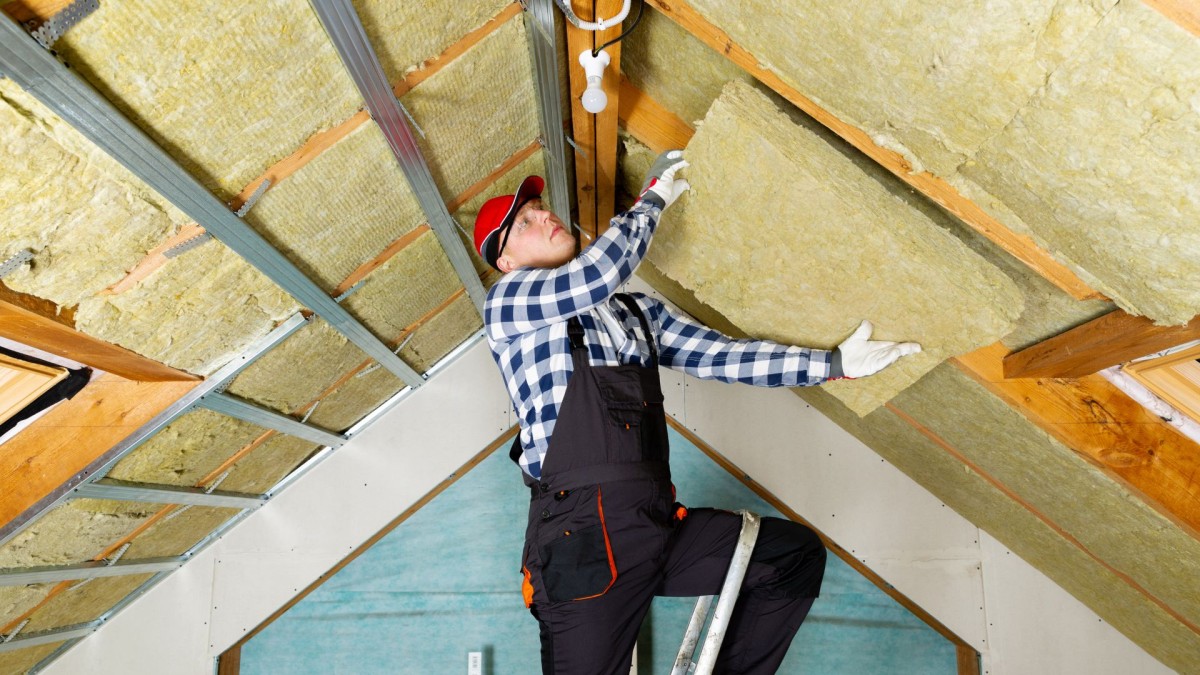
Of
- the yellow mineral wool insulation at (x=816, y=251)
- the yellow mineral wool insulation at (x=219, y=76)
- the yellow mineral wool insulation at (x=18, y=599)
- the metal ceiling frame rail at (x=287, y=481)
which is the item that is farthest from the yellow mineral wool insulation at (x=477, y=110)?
the yellow mineral wool insulation at (x=18, y=599)

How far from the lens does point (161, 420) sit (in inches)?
80.0

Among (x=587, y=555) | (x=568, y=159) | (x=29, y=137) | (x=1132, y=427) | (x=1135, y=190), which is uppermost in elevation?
(x=568, y=159)

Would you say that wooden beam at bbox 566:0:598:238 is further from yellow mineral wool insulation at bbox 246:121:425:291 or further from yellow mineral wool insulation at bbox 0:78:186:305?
yellow mineral wool insulation at bbox 0:78:186:305

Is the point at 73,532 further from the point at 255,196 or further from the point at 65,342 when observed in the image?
the point at 255,196

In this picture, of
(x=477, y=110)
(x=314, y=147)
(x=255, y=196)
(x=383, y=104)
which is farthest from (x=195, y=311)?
(x=477, y=110)

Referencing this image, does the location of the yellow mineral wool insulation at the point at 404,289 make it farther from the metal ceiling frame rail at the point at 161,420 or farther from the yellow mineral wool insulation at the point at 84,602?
the yellow mineral wool insulation at the point at 84,602

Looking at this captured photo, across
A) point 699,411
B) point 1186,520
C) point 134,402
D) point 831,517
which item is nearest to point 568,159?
point 134,402

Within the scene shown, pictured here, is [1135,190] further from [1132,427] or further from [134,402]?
[134,402]

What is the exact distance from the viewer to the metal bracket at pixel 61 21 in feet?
3.01

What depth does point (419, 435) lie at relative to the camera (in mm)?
3574

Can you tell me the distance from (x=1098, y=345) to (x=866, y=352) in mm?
470

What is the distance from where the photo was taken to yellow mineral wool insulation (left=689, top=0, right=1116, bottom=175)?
92 cm

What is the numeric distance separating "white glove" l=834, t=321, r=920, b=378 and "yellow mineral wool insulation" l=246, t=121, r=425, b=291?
1204mm

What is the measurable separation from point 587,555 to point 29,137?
130 centimetres
